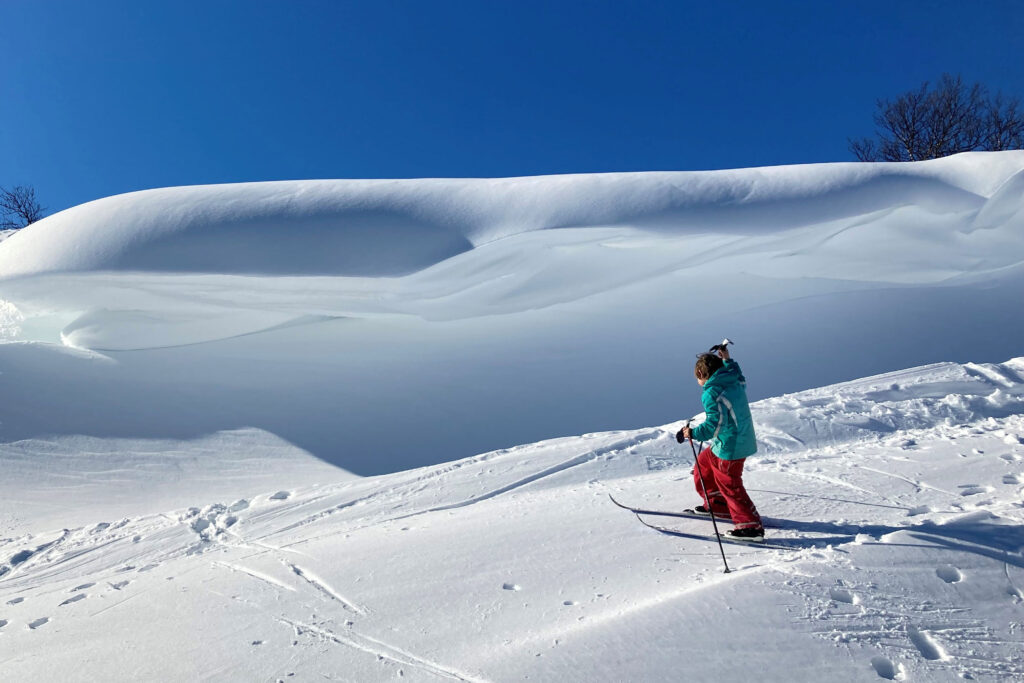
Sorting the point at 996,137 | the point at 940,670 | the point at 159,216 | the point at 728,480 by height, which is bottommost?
the point at 940,670

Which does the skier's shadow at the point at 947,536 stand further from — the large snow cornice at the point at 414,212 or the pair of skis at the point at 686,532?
the large snow cornice at the point at 414,212

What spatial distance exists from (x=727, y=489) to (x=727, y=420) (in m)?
0.30

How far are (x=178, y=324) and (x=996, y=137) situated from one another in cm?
2170

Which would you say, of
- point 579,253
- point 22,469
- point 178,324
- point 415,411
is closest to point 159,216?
point 178,324

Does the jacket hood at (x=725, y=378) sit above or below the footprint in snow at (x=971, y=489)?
above

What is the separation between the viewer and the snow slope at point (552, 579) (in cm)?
194

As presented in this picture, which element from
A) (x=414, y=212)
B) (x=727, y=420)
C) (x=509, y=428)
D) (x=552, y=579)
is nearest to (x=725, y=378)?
(x=727, y=420)

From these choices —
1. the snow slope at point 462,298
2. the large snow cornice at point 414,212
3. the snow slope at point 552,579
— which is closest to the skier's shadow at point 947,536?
the snow slope at point 552,579

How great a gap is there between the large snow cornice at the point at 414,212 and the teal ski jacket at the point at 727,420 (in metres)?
3.45

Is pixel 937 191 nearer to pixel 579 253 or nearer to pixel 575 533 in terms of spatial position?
pixel 579 253

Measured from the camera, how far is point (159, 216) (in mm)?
6156

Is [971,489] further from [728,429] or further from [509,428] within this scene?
[509,428]

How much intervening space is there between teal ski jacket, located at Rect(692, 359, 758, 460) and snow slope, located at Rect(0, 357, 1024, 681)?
40 cm

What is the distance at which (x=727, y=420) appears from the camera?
2.75 m
